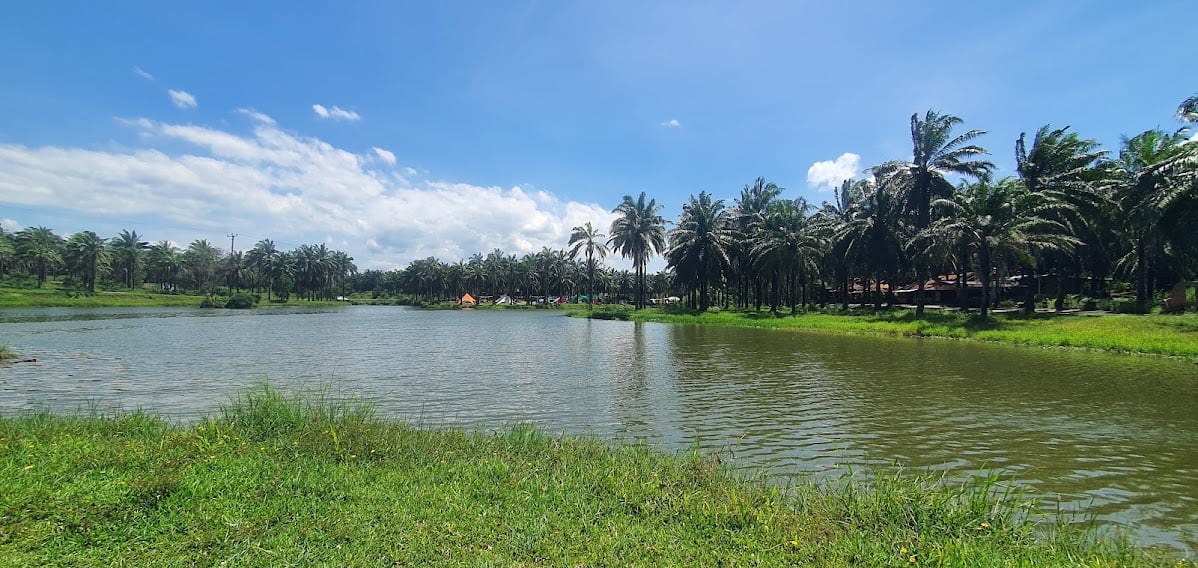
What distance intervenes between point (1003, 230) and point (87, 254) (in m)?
122

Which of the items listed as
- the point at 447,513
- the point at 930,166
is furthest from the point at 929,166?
the point at 447,513

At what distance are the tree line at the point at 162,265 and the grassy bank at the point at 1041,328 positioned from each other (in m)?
108

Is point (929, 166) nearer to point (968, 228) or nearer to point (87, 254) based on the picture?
point (968, 228)

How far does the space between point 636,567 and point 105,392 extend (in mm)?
18299

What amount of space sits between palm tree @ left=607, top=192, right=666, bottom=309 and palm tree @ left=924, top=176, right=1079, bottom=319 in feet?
113

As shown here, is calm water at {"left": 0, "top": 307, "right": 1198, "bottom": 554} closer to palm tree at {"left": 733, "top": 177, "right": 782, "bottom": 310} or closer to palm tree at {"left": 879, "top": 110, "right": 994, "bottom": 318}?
palm tree at {"left": 879, "top": 110, "right": 994, "bottom": 318}

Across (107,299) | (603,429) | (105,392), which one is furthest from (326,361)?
(107,299)

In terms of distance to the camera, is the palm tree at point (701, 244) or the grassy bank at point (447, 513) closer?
the grassy bank at point (447, 513)

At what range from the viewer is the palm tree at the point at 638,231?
70.8 metres

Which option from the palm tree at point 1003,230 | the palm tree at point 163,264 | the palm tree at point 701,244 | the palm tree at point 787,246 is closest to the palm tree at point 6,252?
the palm tree at point 163,264

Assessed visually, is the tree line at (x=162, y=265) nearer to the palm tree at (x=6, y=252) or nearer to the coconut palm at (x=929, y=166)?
the palm tree at (x=6, y=252)

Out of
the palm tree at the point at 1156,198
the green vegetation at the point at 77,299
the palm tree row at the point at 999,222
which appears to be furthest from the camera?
the green vegetation at the point at 77,299

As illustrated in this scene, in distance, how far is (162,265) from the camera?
11569 centimetres

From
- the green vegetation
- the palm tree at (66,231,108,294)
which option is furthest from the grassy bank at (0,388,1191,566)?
the palm tree at (66,231,108,294)
